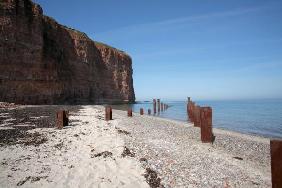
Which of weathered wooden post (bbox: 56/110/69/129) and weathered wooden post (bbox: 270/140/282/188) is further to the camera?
weathered wooden post (bbox: 56/110/69/129)

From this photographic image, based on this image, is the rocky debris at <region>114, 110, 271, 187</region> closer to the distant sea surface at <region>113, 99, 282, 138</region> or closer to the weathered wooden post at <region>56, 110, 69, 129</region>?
the weathered wooden post at <region>56, 110, 69, 129</region>

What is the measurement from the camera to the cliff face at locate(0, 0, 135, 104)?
112 ft

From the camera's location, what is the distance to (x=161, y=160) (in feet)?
24.1

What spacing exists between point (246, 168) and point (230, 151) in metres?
2.79

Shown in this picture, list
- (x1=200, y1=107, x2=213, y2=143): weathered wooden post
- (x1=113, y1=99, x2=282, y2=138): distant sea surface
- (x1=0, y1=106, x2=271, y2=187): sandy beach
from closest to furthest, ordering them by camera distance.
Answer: (x1=0, y1=106, x2=271, y2=187): sandy beach < (x1=200, y1=107, x2=213, y2=143): weathered wooden post < (x1=113, y1=99, x2=282, y2=138): distant sea surface

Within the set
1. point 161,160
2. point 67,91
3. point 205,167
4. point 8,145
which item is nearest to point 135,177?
point 161,160

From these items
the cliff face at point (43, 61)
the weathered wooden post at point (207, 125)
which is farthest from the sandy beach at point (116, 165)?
the cliff face at point (43, 61)

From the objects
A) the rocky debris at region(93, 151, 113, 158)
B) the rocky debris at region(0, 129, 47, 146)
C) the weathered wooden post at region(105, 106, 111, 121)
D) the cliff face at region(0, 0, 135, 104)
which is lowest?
the rocky debris at region(93, 151, 113, 158)

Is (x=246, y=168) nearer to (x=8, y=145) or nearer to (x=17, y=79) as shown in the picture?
(x=8, y=145)

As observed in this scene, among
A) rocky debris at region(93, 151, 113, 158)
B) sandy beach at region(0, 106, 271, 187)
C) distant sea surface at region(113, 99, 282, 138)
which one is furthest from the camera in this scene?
distant sea surface at region(113, 99, 282, 138)

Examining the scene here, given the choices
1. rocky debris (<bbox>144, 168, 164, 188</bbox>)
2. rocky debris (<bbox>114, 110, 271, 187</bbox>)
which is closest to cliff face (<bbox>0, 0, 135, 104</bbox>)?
rocky debris (<bbox>114, 110, 271, 187</bbox>)

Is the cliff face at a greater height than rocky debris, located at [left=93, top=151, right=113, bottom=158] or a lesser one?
greater

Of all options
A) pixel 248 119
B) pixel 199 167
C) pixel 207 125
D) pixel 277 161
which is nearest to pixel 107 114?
pixel 207 125

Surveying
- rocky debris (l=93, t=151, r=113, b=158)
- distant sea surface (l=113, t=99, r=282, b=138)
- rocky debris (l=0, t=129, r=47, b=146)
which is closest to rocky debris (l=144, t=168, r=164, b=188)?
rocky debris (l=93, t=151, r=113, b=158)
